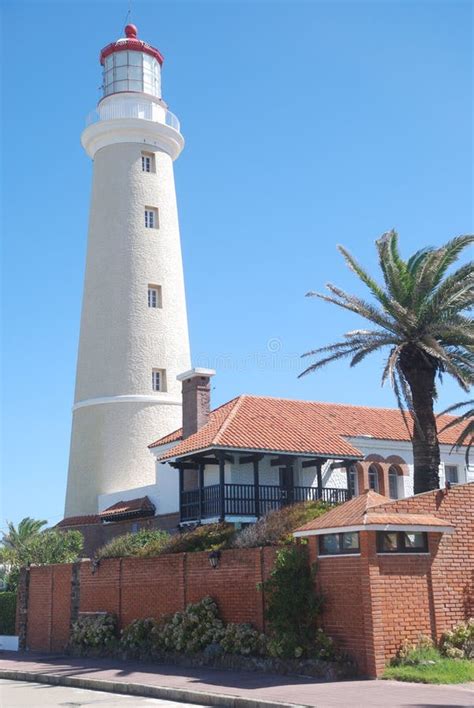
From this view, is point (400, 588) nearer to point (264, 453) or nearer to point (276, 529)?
point (276, 529)

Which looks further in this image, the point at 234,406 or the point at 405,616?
the point at 234,406

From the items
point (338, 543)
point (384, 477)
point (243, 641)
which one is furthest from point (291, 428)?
point (338, 543)

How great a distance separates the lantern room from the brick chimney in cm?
1452

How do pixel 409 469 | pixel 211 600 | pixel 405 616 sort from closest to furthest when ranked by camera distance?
pixel 405 616, pixel 211 600, pixel 409 469

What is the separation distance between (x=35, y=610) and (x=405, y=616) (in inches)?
607

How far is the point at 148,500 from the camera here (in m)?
34.7

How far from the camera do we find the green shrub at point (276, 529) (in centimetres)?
2108

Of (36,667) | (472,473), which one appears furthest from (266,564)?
(472,473)

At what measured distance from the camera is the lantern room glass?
40.7 m

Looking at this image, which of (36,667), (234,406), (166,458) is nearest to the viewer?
(36,667)

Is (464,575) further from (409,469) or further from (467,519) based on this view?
(409,469)

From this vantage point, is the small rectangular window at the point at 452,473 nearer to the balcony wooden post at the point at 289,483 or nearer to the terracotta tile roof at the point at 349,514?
the balcony wooden post at the point at 289,483

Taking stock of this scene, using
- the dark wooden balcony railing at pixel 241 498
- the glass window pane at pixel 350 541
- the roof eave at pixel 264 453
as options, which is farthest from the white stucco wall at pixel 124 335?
the glass window pane at pixel 350 541

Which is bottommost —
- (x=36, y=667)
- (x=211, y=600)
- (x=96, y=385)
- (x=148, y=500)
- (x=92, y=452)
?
(x=36, y=667)
